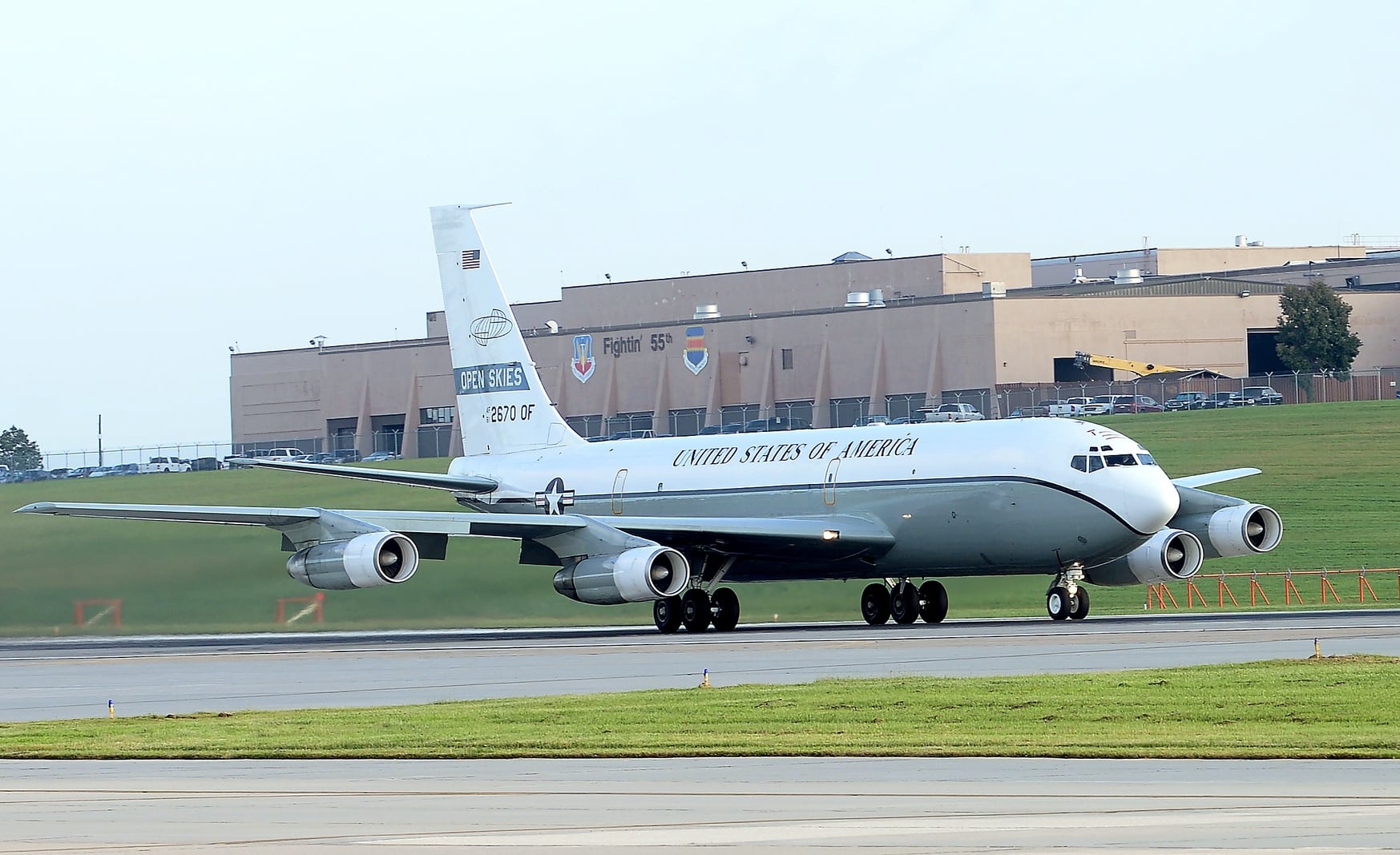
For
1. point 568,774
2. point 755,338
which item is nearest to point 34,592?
point 568,774

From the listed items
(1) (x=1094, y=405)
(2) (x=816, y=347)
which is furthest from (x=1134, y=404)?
(2) (x=816, y=347)

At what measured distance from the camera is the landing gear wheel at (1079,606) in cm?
4094

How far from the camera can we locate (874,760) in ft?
55.2

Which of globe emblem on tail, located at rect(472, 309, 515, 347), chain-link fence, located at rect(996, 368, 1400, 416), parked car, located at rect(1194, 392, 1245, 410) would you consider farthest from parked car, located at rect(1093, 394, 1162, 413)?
globe emblem on tail, located at rect(472, 309, 515, 347)

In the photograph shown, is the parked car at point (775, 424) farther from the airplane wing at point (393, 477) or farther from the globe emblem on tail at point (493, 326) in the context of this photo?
the airplane wing at point (393, 477)

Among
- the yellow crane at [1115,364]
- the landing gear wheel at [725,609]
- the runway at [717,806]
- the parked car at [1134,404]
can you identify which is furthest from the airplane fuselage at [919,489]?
the yellow crane at [1115,364]

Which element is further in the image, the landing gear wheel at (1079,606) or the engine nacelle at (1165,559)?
the engine nacelle at (1165,559)

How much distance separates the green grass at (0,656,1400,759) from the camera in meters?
17.6

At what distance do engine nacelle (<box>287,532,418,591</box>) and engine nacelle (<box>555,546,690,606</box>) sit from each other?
324cm

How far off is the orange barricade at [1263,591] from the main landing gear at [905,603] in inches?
326

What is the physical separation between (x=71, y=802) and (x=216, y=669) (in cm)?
1844

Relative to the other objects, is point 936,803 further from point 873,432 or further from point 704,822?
point 873,432

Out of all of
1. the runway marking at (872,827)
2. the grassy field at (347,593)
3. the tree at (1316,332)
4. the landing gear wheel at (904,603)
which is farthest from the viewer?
the tree at (1316,332)

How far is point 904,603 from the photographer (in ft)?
143
